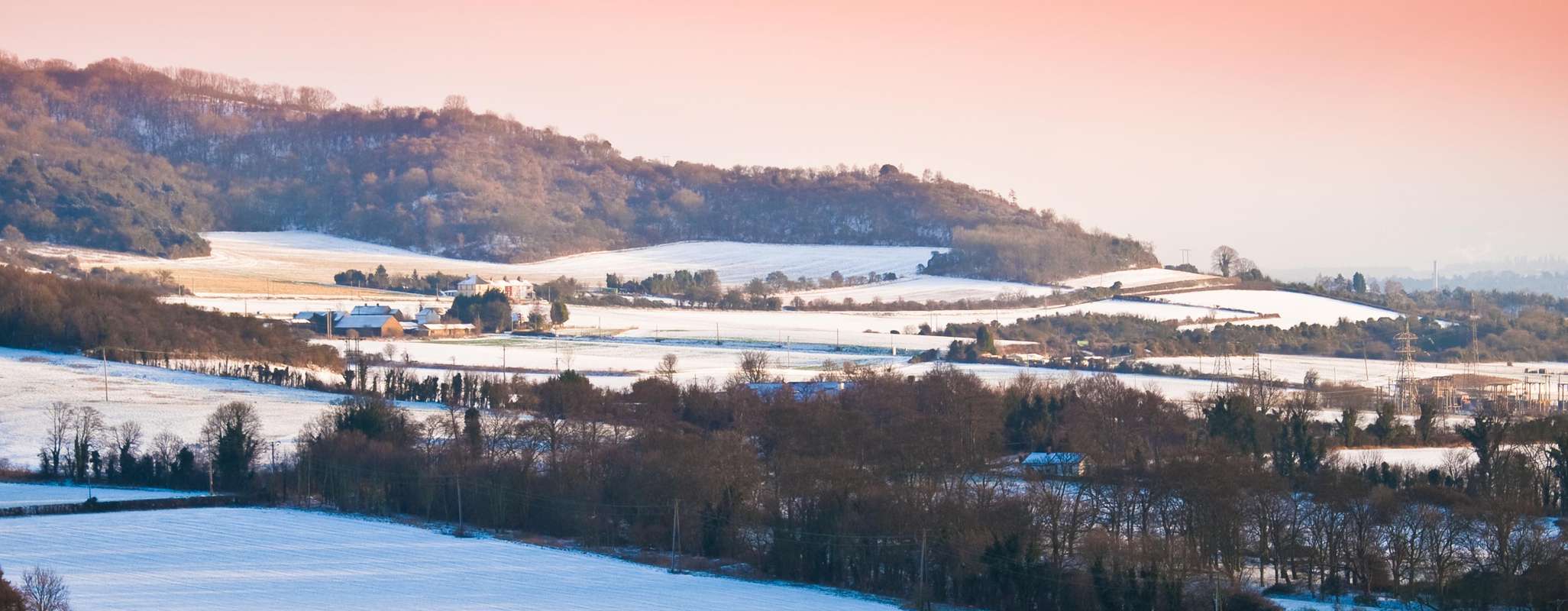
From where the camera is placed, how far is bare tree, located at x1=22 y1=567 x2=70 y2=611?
21969 millimetres

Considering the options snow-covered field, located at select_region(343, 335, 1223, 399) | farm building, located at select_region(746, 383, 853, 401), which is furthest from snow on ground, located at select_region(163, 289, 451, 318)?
farm building, located at select_region(746, 383, 853, 401)

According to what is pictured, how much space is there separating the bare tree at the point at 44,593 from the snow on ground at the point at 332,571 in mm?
447

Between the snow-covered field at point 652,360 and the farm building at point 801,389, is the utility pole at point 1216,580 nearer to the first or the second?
the farm building at point 801,389

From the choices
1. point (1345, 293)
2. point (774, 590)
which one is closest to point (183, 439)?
point (774, 590)

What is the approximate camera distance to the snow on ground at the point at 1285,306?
8288 cm

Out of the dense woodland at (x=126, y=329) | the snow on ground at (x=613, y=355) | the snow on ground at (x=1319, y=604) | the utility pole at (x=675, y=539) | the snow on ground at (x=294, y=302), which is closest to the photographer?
the snow on ground at (x=1319, y=604)

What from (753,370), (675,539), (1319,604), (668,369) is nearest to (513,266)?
(668,369)

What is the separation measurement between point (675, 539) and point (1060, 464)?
10.7 m

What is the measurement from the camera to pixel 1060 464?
3722 centimetres

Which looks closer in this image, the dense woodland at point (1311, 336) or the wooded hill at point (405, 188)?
the dense woodland at point (1311, 336)

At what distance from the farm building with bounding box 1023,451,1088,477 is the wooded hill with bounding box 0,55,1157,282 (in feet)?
215

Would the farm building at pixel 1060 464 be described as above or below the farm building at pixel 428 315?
below

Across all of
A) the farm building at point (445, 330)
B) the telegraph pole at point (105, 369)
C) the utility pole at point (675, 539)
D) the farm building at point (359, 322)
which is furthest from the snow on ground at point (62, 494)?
the farm building at point (445, 330)

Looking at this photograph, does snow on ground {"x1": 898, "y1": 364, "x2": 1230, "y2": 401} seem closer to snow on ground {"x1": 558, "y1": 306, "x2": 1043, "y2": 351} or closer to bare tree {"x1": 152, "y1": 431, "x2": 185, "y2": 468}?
snow on ground {"x1": 558, "y1": 306, "x2": 1043, "y2": 351}
